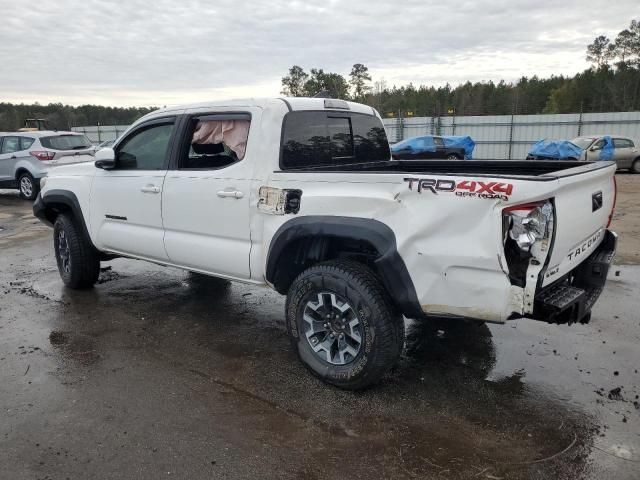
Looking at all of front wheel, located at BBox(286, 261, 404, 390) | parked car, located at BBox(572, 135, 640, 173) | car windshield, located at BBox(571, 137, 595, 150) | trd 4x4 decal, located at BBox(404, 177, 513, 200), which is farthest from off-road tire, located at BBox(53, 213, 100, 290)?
car windshield, located at BBox(571, 137, 595, 150)

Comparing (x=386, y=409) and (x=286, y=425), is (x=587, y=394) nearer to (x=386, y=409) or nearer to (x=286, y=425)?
(x=386, y=409)

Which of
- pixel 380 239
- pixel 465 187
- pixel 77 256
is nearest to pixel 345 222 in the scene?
pixel 380 239

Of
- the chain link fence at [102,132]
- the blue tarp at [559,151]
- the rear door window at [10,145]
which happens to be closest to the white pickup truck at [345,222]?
the rear door window at [10,145]

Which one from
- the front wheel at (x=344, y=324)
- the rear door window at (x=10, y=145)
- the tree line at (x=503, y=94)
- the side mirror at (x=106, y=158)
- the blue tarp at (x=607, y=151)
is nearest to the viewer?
the front wheel at (x=344, y=324)

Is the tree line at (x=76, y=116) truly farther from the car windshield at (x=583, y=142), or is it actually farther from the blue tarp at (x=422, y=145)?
the car windshield at (x=583, y=142)

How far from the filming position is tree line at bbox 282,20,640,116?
46.1 metres

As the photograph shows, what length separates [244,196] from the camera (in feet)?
12.5

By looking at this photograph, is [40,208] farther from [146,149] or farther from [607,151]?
[607,151]

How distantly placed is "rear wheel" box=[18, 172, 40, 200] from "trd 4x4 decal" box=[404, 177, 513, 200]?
1306 cm

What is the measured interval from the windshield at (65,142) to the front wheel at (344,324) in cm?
1206

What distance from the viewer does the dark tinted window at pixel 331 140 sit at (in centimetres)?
389

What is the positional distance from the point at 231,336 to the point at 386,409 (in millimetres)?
1712

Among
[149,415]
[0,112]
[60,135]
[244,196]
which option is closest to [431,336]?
[244,196]

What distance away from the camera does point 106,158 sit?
4.86 meters
